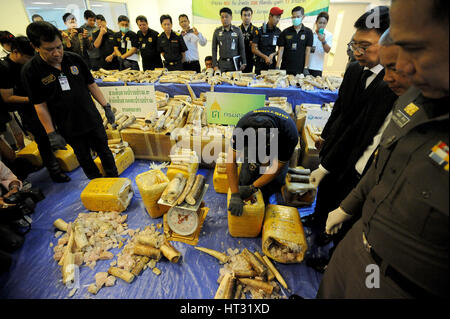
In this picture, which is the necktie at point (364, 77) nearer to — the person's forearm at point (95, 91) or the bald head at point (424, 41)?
the bald head at point (424, 41)

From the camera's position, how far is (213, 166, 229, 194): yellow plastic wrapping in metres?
2.84

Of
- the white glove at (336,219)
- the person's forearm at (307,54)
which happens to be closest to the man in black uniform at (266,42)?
the person's forearm at (307,54)

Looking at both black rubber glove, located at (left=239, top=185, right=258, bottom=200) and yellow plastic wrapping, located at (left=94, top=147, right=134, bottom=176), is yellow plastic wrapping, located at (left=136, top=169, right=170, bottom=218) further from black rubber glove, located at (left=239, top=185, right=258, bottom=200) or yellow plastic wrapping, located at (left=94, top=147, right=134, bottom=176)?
yellow plastic wrapping, located at (left=94, top=147, right=134, bottom=176)

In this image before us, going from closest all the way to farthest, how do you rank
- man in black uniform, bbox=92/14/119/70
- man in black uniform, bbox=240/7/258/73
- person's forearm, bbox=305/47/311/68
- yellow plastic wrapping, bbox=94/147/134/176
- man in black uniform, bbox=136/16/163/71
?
yellow plastic wrapping, bbox=94/147/134/176 → person's forearm, bbox=305/47/311/68 → man in black uniform, bbox=240/7/258/73 → man in black uniform, bbox=136/16/163/71 → man in black uniform, bbox=92/14/119/70

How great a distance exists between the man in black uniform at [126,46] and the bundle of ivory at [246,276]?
5.93m

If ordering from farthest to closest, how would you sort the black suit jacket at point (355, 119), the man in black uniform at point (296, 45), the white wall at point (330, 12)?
the white wall at point (330, 12)
the man in black uniform at point (296, 45)
the black suit jacket at point (355, 119)

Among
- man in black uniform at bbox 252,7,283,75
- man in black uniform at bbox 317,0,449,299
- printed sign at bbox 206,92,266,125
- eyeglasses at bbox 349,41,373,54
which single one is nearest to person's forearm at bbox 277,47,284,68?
man in black uniform at bbox 252,7,283,75

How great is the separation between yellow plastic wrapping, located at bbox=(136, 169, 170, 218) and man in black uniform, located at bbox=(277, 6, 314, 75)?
4.58 metres

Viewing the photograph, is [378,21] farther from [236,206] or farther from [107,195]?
[107,195]

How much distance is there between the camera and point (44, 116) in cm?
231

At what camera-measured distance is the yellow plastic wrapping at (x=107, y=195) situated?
2.49m

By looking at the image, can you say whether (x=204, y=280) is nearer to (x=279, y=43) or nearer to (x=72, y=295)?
(x=72, y=295)

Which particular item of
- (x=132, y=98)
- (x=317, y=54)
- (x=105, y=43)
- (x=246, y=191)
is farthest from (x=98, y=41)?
(x=246, y=191)
